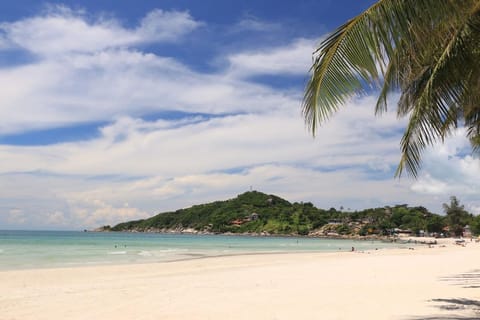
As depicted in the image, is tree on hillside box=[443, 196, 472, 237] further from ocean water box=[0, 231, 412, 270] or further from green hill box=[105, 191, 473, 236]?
ocean water box=[0, 231, 412, 270]

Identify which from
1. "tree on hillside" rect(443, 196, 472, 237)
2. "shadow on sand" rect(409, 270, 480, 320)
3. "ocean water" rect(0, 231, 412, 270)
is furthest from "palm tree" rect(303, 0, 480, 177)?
"tree on hillside" rect(443, 196, 472, 237)

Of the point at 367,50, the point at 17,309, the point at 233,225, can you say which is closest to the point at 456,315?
the point at 367,50

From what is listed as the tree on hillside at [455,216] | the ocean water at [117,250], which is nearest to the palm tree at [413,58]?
the ocean water at [117,250]

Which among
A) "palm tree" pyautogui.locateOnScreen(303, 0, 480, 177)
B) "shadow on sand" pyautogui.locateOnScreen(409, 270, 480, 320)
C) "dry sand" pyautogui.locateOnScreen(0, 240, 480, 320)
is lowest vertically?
"dry sand" pyautogui.locateOnScreen(0, 240, 480, 320)

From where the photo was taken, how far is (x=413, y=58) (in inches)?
208

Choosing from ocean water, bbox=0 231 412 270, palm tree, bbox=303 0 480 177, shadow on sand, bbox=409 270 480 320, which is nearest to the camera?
palm tree, bbox=303 0 480 177

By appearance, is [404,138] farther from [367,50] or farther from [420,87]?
[367,50]

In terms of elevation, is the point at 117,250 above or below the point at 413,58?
below

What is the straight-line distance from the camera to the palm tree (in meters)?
4.07

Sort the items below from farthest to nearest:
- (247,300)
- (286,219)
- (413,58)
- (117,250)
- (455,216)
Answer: (286,219) → (455,216) → (117,250) → (247,300) → (413,58)

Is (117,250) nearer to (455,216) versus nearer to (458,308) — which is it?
(458,308)

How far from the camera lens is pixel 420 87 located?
667 cm

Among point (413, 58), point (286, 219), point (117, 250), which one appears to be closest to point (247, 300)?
point (413, 58)

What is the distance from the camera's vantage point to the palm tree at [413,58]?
4070 mm
